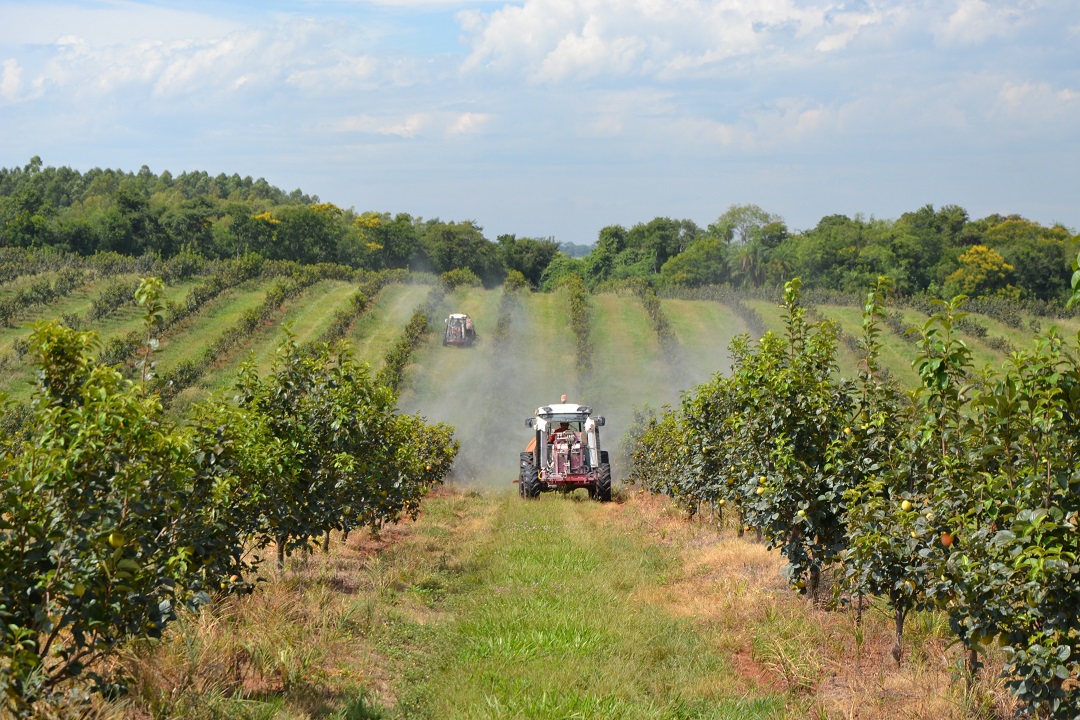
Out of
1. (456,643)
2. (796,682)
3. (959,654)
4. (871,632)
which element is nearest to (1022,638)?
(959,654)

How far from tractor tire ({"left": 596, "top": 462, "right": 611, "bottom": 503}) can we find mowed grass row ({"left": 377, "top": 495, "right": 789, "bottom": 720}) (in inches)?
344

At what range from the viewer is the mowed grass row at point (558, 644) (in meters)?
7.16

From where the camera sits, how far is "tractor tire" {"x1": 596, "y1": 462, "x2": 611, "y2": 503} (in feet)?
75.4

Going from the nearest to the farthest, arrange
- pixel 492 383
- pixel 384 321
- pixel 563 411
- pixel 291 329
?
pixel 563 411 → pixel 492 383 → pixel 291 329 → pixel 384 321

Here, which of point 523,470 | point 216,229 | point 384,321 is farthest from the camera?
point 216,229

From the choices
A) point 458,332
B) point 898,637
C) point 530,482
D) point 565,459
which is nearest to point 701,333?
point 458,332

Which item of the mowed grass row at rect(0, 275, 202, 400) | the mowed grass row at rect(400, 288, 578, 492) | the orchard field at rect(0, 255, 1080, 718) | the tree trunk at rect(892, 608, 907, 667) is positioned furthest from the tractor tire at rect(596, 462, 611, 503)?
the mowed grass row at rect(0, 275, 202, 400)

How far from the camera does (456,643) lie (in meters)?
8.94

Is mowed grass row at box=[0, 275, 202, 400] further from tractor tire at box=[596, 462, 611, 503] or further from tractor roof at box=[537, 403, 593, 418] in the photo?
tractor tire at box=[596, 462, 611, 503]

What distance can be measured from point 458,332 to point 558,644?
1826 inches

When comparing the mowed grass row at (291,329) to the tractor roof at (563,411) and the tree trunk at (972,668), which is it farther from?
the tree trunk at (972,668)

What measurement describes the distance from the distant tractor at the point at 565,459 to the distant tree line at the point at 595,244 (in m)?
50.5

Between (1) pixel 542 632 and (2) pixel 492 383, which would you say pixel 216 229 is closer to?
(2) pixel 492 383

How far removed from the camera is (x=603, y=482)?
23.0m
